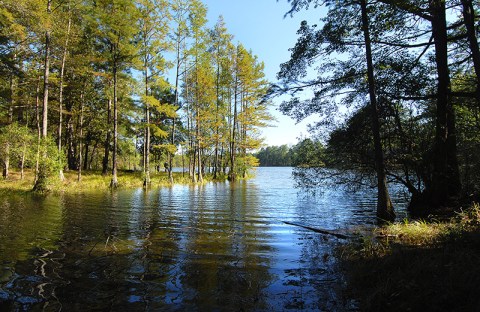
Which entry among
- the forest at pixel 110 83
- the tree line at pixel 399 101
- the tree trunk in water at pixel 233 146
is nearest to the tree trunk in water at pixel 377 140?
the tree line at pixel 399 101

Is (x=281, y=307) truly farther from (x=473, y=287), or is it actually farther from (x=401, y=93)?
(x=401, y=93)

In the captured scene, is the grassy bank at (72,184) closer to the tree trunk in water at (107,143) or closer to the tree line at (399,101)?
the tree trunk in water at (107,143)

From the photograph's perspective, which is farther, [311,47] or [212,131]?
[212,131]

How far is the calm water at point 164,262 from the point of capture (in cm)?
414

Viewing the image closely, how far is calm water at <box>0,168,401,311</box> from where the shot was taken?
414cm

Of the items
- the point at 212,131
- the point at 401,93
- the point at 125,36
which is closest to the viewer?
the point at 401,93

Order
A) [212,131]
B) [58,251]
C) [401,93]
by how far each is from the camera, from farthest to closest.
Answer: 1. [212,131]
2. [401,93]
3. [58,251]

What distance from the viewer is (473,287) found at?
3070 millimetres

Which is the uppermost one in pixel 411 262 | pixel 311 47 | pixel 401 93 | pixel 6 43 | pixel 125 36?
pixel 125 36

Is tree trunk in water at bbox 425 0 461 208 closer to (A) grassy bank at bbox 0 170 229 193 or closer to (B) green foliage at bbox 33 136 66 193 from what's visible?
(B) green foliage at bbox 33 136 66 193

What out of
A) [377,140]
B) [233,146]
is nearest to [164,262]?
[377,140]

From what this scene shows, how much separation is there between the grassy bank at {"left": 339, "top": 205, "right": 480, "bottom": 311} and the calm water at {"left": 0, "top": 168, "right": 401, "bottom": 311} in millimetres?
448

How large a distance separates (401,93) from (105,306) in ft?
33.5

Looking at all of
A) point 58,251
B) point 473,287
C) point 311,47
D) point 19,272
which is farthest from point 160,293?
point 311,47
